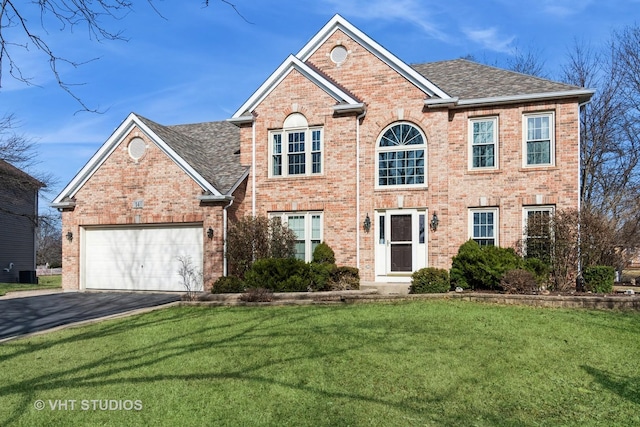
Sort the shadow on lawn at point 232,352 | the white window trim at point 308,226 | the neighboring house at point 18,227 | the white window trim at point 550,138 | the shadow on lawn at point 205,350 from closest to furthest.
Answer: the shadow on lawn at point 232,352 → the shadow on lawn at point 205,350 → the white window trim at point 550,138 → the white window trim at point 308,226 → the neighboring house at point 18,227

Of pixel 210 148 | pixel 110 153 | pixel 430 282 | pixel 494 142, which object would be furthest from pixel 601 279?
pixel 110 153

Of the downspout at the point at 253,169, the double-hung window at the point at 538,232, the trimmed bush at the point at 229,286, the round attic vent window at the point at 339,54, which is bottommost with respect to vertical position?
the trimmed bush at the point at 229,286

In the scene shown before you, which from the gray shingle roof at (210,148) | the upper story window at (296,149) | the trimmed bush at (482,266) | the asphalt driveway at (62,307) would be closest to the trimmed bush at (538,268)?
the trimmed bush at (482,266)

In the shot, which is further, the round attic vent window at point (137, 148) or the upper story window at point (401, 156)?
the round attic vent window at point (137, 148)

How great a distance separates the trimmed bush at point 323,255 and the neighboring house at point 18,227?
1805cm

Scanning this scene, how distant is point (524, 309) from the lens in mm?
12039

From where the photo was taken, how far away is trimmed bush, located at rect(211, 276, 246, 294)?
15.2 m

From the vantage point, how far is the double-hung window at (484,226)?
16938mm

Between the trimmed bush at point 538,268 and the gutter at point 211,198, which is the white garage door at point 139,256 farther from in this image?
the trimmed bush at point 538,268

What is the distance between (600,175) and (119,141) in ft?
80.6

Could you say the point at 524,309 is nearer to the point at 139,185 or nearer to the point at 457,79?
the point at 457,79

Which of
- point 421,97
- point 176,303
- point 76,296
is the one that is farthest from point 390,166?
point 76,296

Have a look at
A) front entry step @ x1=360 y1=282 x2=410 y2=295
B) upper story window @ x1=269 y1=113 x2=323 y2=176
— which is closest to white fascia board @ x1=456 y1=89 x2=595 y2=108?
upper story window @ x1=269 y1=113 x2=323 y2=176

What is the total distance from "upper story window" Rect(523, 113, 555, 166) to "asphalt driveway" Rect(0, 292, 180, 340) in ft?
39.6
